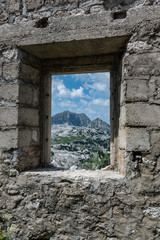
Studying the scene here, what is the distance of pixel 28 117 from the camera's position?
2598 millimetres

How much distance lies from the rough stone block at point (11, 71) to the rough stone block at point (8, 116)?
1.21 ft

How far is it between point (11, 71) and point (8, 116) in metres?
0.53

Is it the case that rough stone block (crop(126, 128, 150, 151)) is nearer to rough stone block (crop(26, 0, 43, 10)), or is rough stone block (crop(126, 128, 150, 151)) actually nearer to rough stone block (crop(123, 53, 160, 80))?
rough stone block (crop(123, 53, 160, 80))

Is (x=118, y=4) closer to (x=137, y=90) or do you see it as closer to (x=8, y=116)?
(x=137, y=90)

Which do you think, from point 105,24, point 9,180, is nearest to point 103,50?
point 105,24

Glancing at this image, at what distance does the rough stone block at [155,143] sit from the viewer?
6.85ft

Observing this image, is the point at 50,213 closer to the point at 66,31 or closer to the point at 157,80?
the point at 157,80

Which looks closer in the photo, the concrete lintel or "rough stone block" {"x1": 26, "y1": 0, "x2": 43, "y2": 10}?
the concrete lintel

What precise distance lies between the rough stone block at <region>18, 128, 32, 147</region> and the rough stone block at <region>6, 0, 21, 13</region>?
4.74ft

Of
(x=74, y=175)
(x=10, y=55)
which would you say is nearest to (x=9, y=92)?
(x=10, y=55)

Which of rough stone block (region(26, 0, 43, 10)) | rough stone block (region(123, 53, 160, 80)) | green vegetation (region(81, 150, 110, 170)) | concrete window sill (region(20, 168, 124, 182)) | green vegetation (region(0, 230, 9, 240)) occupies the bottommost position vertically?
green vegetation (region(0, 230, 9, 240))

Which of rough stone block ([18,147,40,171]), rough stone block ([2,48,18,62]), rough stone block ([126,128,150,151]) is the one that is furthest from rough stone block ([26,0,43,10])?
rough stone block ([126,128,150,151])

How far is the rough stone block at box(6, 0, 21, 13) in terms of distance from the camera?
254 cm

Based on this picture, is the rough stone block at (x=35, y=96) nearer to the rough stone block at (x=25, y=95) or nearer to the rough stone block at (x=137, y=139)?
the rough stone block at (x=25, y=95)
